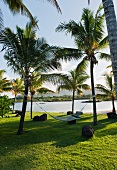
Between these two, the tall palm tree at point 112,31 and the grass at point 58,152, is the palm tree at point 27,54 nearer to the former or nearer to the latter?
the grass at point 58,152

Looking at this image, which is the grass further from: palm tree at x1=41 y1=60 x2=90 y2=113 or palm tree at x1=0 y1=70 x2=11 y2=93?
palm tree at x1=0 y1=70 x2=11 y2=93

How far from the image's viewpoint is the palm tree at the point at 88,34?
7688 mm

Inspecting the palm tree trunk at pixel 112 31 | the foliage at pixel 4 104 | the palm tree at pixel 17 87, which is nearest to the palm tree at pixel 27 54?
the foliage at pixel 4 104

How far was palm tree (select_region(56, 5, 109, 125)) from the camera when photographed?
7688 mm

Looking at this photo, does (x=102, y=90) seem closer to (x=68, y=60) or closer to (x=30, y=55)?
(x=68, y=60)

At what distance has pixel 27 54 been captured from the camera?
6590 millimetres

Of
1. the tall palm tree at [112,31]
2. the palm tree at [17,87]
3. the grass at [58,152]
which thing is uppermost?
the palm tree at [17,87]

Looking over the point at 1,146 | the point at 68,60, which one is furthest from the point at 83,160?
the point at 68,60

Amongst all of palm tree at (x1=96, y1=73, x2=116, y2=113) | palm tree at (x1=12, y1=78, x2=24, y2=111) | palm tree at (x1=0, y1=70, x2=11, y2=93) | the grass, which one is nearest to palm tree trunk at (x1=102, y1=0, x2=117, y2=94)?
the grass

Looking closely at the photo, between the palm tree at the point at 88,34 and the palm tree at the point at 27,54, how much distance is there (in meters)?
1.27

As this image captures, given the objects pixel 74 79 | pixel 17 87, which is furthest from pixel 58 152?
pixel 17 87

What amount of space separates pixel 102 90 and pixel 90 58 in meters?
5.19

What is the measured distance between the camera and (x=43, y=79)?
264 inches

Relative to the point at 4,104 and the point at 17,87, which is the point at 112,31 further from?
the point at 17,87
